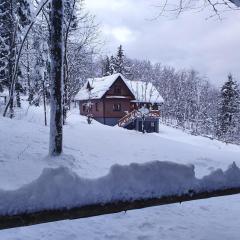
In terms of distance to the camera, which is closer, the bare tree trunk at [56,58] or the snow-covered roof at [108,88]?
the bare tree trunk at [56,58]

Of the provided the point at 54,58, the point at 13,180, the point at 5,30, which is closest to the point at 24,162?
the point at 13,180

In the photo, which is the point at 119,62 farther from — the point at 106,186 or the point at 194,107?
the point at 106,186

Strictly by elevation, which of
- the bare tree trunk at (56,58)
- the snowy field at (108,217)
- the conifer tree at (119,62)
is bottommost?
the snowy field at (108,217)

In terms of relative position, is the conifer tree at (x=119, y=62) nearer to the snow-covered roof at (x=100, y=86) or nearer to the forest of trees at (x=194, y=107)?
the forest of trees at (x=194, y=107)

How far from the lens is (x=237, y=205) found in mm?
8227

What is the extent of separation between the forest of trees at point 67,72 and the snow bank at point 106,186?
980 cm

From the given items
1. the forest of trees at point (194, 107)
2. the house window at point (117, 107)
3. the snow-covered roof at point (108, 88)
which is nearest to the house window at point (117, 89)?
the snow-covered roof at point (108, 88)

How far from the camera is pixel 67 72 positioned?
2509 cm

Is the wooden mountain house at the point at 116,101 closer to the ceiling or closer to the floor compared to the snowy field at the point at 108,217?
closer to the ceiling

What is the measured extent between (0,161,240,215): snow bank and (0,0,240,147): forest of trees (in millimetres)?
9796

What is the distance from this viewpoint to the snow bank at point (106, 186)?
2.63m

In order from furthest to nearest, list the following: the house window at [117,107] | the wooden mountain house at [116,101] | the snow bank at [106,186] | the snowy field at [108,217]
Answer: the house window at [117,107], the wooden mountain house at [116,101], the snowy field at [108,217], the snow bank at [106,186]

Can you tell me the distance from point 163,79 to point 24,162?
3892 inches

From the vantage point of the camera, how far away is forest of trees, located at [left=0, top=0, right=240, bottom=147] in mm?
24219
